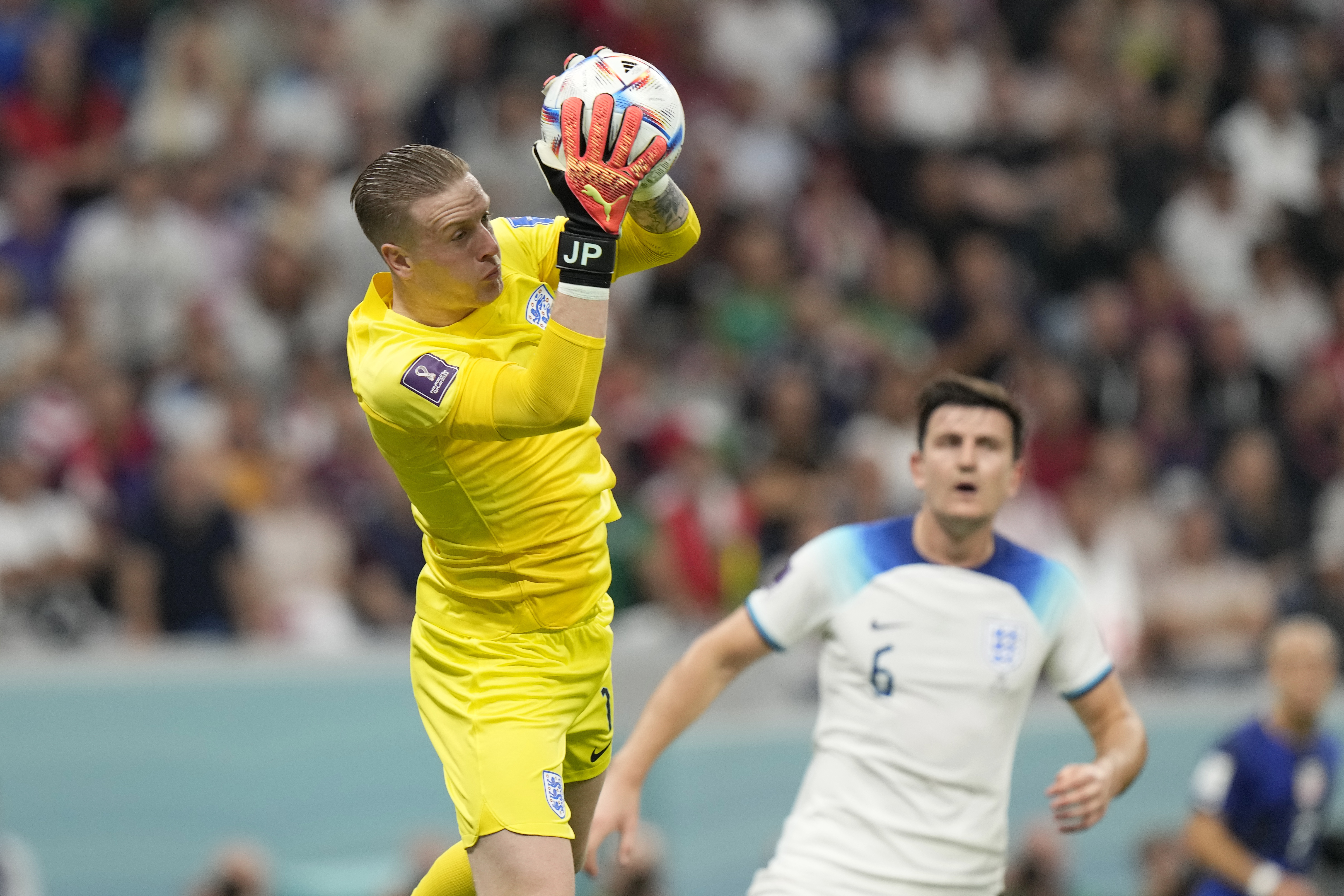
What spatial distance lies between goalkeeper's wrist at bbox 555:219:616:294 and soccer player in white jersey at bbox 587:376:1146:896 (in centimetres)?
141

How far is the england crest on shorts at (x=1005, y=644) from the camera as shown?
4.98 m

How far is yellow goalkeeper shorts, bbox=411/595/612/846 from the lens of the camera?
435 cm

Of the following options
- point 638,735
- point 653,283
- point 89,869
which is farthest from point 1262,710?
point 89,869

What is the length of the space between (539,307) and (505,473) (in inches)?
17.1

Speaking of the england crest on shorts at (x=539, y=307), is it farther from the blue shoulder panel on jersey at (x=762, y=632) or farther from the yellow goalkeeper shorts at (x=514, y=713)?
the blue shoulder panel on jersey at (x=762, y=632)

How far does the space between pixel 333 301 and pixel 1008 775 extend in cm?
668

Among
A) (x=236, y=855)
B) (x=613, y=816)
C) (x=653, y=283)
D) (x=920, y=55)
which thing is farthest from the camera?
(x=920, y=55)

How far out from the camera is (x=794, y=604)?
5.07 metres

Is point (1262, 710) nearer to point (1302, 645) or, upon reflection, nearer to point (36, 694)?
point (1302, 645)

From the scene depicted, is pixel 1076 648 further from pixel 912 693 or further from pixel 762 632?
pixel 762 632

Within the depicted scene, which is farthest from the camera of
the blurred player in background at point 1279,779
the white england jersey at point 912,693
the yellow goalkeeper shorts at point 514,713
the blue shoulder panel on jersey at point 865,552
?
the blurred player in background at point 1279,779

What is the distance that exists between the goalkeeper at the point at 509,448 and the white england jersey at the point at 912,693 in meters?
0.66

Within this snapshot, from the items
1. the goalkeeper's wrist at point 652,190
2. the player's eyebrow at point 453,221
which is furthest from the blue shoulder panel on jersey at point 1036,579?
the player's eyebrow at point 453,221

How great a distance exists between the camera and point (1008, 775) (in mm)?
5070
